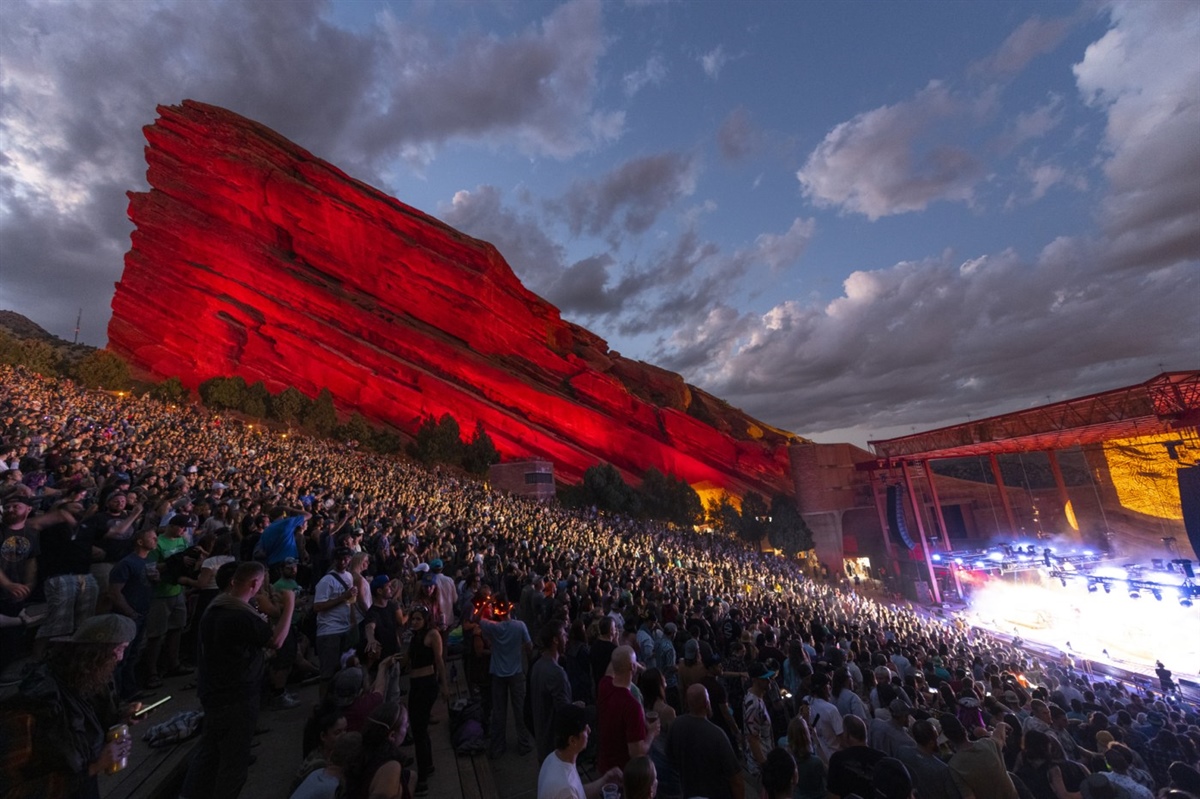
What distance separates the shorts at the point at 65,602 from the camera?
13.3 feet

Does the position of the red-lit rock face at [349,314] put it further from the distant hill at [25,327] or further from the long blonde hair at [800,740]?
the long blonde hair at [800,740]

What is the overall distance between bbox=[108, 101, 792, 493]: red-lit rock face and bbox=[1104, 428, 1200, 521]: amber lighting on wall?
3341 centimetres

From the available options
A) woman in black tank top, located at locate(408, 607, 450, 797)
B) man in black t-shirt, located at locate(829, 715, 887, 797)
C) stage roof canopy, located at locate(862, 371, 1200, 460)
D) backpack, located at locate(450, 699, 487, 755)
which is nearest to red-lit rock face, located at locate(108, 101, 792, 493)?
stage roof canopy, located at locate(862, 371, 1200, 460)

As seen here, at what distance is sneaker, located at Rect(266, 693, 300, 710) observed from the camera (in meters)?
5.47

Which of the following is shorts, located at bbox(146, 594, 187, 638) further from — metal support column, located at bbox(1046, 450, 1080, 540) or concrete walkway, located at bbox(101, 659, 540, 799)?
metal support column, located at bbox(1046, 450, 1080, 540)

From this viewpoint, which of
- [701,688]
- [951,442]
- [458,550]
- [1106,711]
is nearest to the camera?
[701,688]

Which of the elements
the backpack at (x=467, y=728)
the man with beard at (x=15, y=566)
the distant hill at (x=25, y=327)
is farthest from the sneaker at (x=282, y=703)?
the distant hill at (x=25, y=327)

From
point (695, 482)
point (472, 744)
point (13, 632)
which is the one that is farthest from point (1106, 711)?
point (695, 482)

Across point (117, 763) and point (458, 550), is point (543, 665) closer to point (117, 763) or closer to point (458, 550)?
point (117, 763)

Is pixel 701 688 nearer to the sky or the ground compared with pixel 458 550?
nearer to the ground

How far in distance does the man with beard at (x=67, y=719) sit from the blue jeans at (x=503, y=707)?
3.38 m

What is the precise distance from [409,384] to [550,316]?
2468 centimetres

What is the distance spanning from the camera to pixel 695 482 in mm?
63719

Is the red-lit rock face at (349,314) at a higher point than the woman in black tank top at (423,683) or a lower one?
higher
